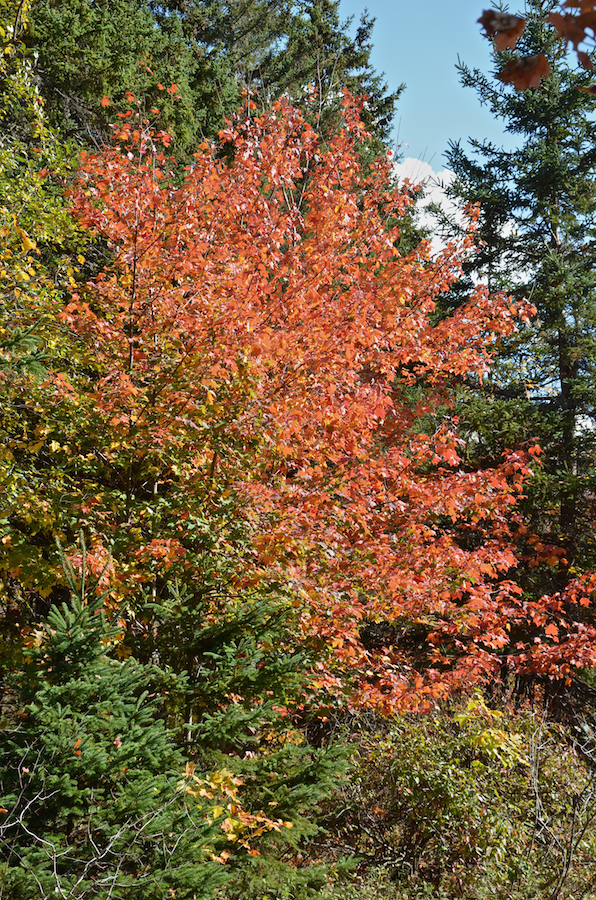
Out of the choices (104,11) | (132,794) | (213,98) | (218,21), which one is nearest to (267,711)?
(132,794)

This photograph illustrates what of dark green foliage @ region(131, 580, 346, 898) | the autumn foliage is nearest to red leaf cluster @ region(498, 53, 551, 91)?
the autumn foliage

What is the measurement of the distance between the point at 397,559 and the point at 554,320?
6.96 m

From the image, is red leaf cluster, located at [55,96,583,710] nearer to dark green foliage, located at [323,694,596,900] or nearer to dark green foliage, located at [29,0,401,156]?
dark green foliage, located at [323,694,596,900]

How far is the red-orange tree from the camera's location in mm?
5691

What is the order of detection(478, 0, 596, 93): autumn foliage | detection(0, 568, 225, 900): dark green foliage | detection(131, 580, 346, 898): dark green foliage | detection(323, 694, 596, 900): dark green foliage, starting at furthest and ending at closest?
detection(323, 694, 596, 900): dark green foliage < detection(131, 580, 346, 898): dark green foliage < detection(0, 568, 225, 900): dark green foliage < detection(478, 0, 596, 93): autumn foliage

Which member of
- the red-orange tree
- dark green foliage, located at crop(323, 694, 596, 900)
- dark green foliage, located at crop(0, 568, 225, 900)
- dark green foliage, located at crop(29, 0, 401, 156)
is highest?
dark green foliage, located at crop(29, 0, 401, 156)

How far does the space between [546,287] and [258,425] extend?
8.68m

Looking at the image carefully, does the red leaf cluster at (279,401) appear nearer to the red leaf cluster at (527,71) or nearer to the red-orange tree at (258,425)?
the red-orange tree at (258,425)

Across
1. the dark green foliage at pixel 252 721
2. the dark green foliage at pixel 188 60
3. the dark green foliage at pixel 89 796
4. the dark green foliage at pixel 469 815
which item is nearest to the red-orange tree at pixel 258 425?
the dark green foliage at pixel 252 721

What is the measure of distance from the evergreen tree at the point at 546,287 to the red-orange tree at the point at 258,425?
205cm

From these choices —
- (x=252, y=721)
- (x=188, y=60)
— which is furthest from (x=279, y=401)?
(x=188, y=60)

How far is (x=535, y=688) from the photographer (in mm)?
11430

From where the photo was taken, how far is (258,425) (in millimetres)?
5773

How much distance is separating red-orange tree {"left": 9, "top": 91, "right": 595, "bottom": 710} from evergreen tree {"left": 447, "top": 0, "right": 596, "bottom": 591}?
2047 millimetres
